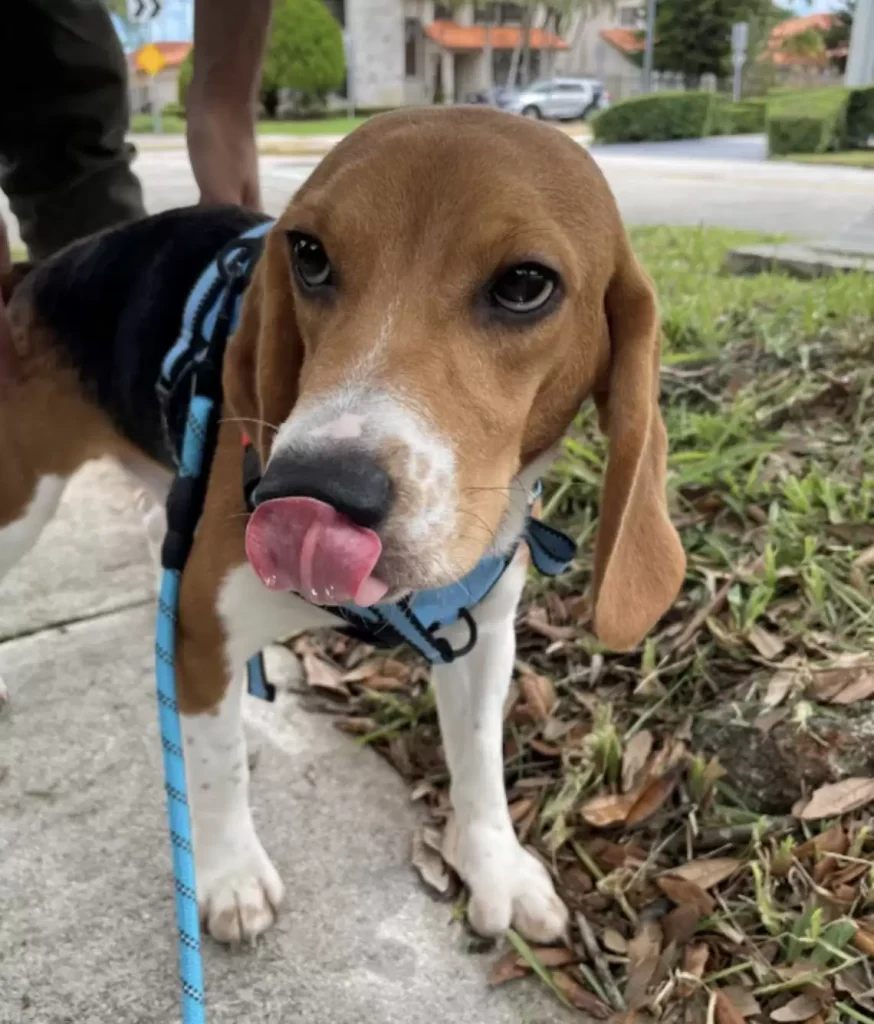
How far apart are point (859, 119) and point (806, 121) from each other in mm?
1374

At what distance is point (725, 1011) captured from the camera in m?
2.04

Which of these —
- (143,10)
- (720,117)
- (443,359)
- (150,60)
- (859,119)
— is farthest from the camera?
(720,117)

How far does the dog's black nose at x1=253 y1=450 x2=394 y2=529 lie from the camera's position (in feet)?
4.43

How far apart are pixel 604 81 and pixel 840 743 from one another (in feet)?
46.0

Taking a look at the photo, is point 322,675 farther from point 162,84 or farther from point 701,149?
point 701,149

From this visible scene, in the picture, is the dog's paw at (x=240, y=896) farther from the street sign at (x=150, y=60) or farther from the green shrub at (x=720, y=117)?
the green shrub at (x=720, y=117)

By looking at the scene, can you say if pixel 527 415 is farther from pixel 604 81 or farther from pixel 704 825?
pixel 604 81

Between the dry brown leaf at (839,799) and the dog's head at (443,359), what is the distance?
0.72 metres

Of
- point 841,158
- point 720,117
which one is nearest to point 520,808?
point 841,158

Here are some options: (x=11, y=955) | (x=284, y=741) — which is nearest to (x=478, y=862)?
(x=284, y=741)

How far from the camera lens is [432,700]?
2969 mm

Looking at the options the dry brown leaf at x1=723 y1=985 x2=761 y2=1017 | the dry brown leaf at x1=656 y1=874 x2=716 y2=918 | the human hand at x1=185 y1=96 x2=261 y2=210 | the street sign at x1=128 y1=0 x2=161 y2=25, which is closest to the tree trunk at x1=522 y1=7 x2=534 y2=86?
the street sign at x1=128 y1=0 x2=161 y2=25

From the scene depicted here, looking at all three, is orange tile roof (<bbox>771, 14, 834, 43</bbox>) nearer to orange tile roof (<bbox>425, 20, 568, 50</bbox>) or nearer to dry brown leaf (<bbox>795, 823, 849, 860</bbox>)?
orange tile roof (<bbox>425, 20, 568, 50</bbox>)

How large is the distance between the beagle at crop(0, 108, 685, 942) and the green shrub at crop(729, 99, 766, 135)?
15975mm
